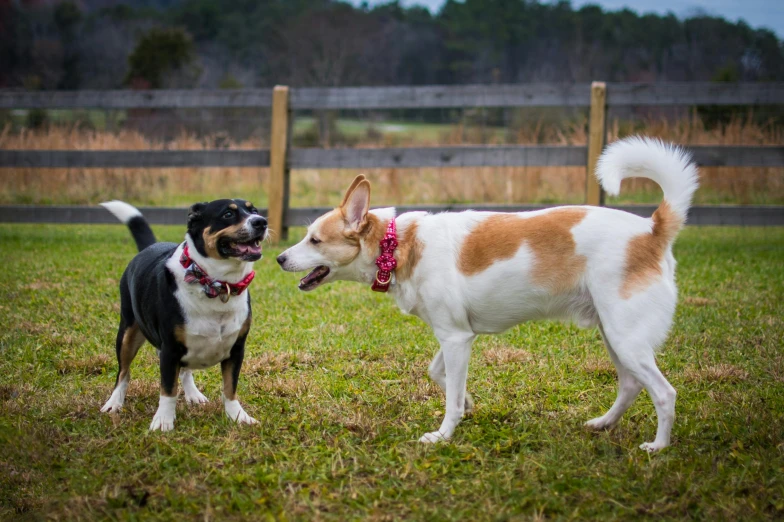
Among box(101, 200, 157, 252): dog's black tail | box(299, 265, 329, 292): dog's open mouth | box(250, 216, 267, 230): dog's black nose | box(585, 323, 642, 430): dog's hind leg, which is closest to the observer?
box(585, 323, 642, 430): dog's hind leg

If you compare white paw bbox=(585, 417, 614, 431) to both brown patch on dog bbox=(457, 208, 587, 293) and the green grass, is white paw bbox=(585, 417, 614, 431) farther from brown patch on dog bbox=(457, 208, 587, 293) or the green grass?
brown patch on dog bbox=(457, 208, 587, 293)

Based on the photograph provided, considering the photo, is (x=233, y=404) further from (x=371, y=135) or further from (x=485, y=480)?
(x=371, y=135)

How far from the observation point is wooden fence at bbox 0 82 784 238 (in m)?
8.38

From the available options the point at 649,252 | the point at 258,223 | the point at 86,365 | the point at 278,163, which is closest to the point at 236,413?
the point at 258,223

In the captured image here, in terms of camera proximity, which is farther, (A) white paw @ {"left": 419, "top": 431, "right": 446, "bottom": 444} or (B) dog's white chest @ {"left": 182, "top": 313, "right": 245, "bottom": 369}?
(B) dog's white chest @ {"left": 182, "top": 313, "right": 245, "bottom": 369}

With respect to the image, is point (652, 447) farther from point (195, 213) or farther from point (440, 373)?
point (195, 213)

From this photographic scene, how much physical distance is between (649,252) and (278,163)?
6.21 metres

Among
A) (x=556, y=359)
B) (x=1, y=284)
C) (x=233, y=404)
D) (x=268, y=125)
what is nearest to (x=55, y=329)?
(x=1, y=284)

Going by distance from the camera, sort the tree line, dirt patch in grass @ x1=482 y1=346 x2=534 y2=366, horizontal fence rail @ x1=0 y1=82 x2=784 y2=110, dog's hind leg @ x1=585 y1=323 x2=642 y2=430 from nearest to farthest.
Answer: dog's hind leg @ x1=585 y1=323 x2=642 y2=430
dirt patch in grass @ x1=482 y1=346 x2=534 y2=366
horizontal fence rail @ x1=0 y1=82 x2=784 y2=110
the tree line

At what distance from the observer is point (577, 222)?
3367mm

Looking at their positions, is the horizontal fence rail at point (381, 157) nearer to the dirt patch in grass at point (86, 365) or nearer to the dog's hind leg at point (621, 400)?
the dirt patch in grass at point (86, 365)

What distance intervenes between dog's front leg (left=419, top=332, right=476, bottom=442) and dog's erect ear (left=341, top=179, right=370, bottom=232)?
683 millimetres

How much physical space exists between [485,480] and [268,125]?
1648cm

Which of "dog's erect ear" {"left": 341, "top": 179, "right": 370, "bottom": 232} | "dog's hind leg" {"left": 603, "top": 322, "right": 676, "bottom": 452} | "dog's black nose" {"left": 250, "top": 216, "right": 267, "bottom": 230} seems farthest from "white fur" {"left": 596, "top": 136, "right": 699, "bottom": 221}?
"dog's black nose" {"left": 250, "top": 216, "right": 267, "bottom": 230}
